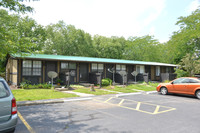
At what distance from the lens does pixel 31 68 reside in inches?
614

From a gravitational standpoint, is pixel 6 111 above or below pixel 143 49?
below

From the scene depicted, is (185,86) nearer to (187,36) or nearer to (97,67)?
(97,67)

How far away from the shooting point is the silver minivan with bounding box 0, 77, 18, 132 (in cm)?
380

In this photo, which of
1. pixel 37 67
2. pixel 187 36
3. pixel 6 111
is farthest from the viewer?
pixel 187 36

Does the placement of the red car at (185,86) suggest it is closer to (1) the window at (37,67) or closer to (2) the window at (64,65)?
(2) the window at (64,65)

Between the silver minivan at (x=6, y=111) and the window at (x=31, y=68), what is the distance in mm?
12147

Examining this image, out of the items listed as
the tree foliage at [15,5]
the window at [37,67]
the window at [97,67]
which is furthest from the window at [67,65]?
the tree foliage at [15,5]

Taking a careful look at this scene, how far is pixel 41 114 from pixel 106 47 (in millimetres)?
42245

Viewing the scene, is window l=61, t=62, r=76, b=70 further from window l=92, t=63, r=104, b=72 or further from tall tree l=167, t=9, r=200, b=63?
tall tree l=167, t=9, r=200, b=63

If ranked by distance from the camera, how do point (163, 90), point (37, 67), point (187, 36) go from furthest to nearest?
point (187, 36) < point (37, 67) < point (163, 90)

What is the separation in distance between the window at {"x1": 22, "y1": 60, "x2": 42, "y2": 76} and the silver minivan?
39.9ft

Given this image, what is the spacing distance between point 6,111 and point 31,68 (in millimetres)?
12657

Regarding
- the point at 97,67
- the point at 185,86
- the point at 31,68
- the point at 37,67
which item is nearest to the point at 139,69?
the point at 97,67

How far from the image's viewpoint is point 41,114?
21.4 feet
